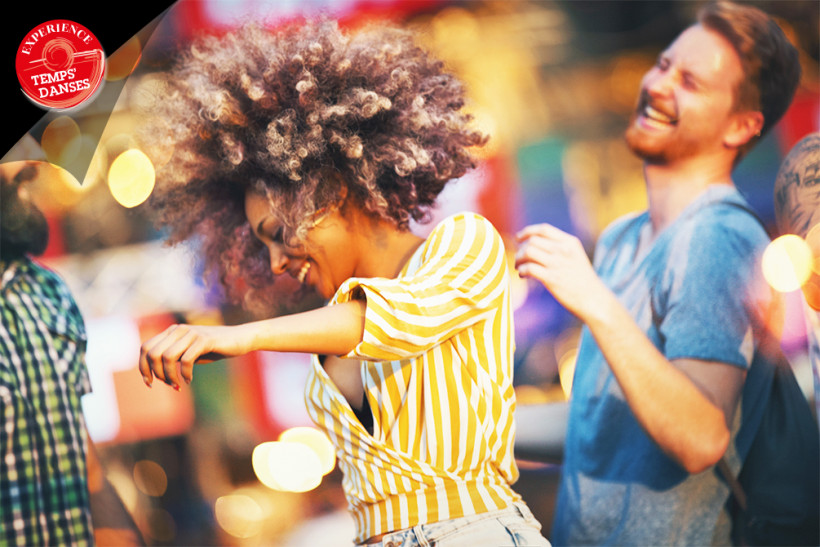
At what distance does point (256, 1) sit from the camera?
220cm

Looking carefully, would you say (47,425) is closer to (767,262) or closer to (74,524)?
(74,524)

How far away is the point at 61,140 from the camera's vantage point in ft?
7.55

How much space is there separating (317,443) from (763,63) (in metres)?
1.85

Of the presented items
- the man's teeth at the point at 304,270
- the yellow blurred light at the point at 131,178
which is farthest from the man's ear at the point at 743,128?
the yellow blurred light at the point at 131,178

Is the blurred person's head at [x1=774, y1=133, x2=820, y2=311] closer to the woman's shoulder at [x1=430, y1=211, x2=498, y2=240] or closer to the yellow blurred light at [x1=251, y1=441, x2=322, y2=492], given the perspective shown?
the woman's shoulder at [x1=430, y1=211, x2=498, y2=240]

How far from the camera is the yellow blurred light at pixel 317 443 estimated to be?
7.50 ft

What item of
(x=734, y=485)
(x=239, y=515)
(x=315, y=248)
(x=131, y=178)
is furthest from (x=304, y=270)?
(x=734, y=485)

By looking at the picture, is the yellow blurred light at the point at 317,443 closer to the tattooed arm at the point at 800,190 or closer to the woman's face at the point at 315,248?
the woman's face at the point at 315,248

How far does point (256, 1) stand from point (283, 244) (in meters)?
0.92

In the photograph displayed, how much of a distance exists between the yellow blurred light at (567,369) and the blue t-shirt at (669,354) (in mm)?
24

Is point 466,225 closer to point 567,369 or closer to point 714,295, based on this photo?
point 567,369

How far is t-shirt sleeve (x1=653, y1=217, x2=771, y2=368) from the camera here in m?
2.01

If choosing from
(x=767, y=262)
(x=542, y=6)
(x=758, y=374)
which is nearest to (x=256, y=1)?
(x=542, y=6)

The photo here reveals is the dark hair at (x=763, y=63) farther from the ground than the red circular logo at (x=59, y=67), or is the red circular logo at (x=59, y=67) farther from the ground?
the red circular logo at (x=59, y=67)
